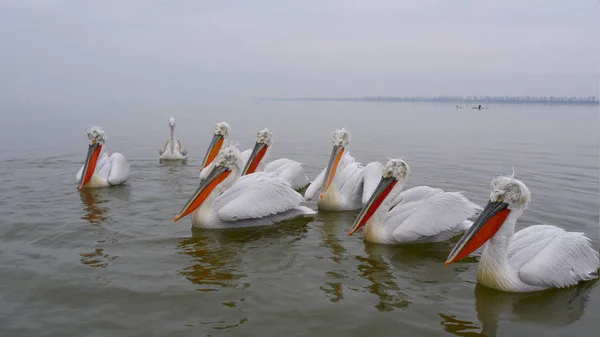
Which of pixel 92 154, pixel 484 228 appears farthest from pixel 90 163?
pixel 484 228

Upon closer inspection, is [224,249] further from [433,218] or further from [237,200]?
[433,218]

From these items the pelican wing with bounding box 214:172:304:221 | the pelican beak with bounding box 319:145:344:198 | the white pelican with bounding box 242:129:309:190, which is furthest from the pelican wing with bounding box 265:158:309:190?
the pelican wing with bounding box 214:172:304:221

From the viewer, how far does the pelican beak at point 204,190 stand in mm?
5742

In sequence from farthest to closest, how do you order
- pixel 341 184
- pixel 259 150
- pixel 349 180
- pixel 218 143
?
1. pixel 218 143
2. pixel 259 150
3. pixel 341 184
4. pixel 349 180

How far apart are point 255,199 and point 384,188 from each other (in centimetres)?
155

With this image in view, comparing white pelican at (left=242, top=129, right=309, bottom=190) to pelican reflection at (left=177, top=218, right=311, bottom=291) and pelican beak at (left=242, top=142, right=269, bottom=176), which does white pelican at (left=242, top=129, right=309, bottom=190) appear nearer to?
pelican beak at (left=242, top=142, right=269, bottom=176)

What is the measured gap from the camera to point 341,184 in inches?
289

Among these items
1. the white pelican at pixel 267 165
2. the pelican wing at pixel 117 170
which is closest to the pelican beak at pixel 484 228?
the white pelican at pixel 267 165

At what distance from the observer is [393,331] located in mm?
3576

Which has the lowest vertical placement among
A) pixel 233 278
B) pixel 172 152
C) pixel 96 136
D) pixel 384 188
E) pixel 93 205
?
pixel 233 278

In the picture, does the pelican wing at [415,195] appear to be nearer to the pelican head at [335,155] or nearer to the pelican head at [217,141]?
the pelican head at [335,155]

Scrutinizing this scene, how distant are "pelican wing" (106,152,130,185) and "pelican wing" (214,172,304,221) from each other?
2993 mm

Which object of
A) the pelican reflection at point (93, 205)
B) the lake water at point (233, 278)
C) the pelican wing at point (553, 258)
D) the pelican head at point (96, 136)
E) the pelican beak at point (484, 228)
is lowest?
the lake water at point (233, 278)

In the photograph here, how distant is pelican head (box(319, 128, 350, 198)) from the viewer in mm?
6902
